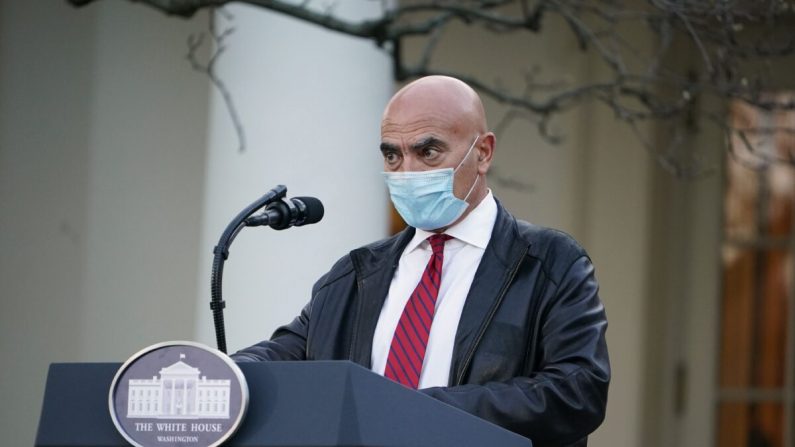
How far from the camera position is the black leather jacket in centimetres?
337

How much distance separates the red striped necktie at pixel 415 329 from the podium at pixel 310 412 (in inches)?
22.4

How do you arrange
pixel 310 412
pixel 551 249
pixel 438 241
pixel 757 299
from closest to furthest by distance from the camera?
pixel 310 412, pixel 551 249, pixel 438 241, pixel 757 299

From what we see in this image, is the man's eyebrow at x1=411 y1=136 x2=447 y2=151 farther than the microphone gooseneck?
Yes

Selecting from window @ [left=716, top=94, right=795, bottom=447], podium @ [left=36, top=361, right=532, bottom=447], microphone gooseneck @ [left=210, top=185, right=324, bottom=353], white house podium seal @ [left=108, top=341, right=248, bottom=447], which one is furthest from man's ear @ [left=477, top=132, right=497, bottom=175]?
window @ [left=716, top=94, right=795, bottom=447]

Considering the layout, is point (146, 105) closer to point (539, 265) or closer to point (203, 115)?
point (203, 115)

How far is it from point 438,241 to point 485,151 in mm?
261

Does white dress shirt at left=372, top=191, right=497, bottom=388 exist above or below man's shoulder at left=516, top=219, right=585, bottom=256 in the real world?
below

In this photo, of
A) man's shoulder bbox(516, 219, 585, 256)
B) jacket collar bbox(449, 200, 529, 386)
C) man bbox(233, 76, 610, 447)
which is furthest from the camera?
man's shoulder bbox(516, 219, 585, 256)

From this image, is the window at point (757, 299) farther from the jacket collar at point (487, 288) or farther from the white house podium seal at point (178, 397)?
the white house podium seal at point (178, 397)

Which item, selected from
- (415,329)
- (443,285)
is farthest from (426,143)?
(415,329)

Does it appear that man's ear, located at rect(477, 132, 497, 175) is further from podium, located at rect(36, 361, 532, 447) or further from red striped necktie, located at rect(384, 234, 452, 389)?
podium, located at rect(36, 361, 532, 447)

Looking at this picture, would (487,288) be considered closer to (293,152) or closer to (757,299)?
(293,152)

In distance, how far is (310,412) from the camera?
2.78m

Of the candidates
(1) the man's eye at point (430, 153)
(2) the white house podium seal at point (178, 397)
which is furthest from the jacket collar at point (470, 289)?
(2) the white house podium seal at point (178, 397)
